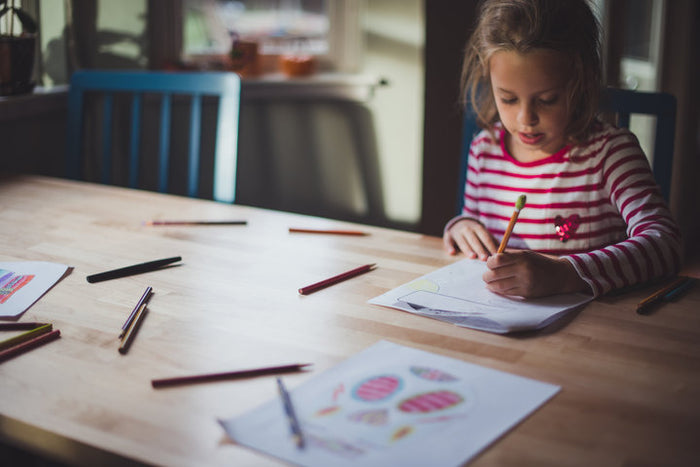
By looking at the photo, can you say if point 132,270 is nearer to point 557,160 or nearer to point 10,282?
point 10,282

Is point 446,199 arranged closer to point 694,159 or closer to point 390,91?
point 390,91

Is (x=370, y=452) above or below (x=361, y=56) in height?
below

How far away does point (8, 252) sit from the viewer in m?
1.12

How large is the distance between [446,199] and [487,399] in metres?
1.81

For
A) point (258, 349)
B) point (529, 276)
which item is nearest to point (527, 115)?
point (529, 276)

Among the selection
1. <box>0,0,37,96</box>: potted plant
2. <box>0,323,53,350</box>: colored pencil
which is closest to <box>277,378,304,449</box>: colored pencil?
<box>0,323,53,350</box>: colored pencil

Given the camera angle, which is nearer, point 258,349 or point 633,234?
point 258,349

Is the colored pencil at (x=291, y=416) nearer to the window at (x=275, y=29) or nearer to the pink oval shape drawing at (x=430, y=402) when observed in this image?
the pink oval shape drawing at (x=430, y=402)

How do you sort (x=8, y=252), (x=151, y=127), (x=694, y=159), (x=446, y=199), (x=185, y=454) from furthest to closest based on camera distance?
1. (x=694, y=159)
2. (x=151, y=127)
3. (x=446, y=199)
4. (x=8, y=252)
5. (x=185, y=454)

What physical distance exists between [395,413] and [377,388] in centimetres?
5

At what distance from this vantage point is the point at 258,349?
76cm

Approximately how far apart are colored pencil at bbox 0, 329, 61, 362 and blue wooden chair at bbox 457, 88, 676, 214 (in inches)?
40.7

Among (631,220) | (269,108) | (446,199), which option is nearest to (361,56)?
(269,108)

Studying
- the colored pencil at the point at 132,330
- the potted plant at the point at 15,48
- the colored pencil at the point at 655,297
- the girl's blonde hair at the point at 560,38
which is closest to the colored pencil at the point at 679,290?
the colored pencil at the point at 655,297
